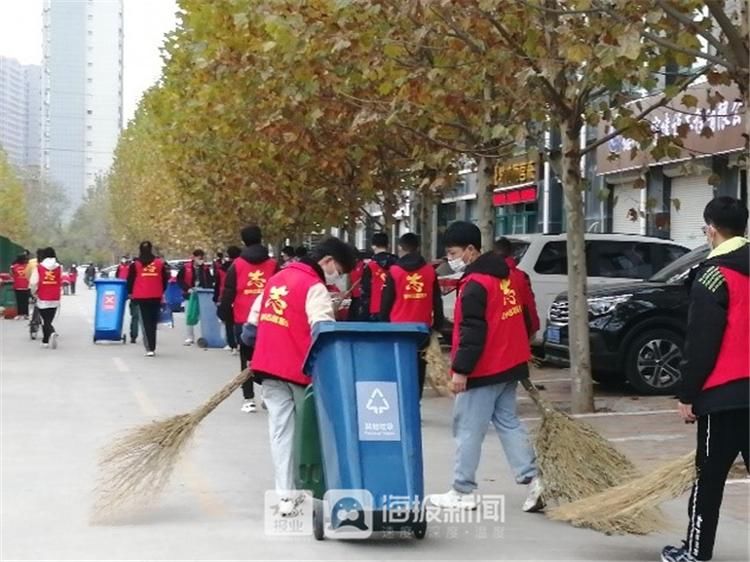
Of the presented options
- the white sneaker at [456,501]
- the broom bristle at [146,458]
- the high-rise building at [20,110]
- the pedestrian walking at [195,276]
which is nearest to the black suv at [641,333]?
the white sneaker at [456,501]

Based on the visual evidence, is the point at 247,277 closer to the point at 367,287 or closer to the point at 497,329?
the point at 367,287

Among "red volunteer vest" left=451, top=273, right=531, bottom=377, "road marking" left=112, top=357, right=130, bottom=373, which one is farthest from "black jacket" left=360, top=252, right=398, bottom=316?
"red volunteer vest" left=451, top=273, right=531, bottom=377

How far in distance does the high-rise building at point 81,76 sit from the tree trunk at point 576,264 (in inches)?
5223

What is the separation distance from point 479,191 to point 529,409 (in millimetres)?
3651

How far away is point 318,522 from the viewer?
7621 mm

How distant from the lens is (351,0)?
11.6m

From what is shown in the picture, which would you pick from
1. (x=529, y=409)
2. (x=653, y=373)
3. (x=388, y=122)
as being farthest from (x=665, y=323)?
(x=388, y=122)

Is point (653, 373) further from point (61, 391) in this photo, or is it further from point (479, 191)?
point (61, 391)

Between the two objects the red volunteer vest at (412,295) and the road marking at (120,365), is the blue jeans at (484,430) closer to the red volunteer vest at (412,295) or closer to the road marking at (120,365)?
the red volunteer vest at (412,295)

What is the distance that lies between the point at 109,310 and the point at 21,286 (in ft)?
27.4

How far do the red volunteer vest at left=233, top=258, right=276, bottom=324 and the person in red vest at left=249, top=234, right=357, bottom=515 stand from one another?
6249 mm

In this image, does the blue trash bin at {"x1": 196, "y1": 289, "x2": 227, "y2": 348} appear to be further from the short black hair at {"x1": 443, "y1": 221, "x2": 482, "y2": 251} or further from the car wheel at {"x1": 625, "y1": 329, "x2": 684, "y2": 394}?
the short black hair at {"x1": 443, "y1": 221, "x2": 482, "y2": 251}

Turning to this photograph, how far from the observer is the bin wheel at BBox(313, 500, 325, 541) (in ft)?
24.9

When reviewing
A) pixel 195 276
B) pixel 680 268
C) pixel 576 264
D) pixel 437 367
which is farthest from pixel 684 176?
pixel 195 276
